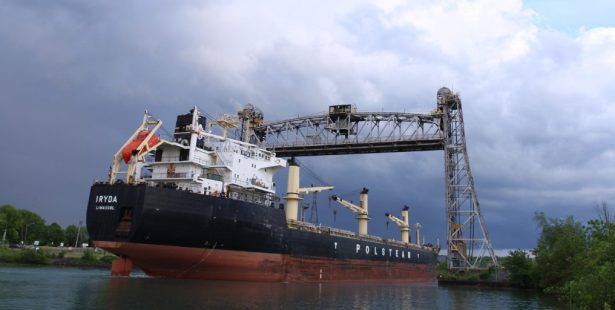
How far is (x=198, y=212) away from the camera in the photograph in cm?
2470

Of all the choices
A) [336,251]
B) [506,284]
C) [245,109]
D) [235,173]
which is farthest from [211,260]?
[506,284]

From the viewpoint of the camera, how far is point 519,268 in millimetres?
44750

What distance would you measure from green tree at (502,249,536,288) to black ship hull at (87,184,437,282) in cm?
2226

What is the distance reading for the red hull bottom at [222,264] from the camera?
24094 mm

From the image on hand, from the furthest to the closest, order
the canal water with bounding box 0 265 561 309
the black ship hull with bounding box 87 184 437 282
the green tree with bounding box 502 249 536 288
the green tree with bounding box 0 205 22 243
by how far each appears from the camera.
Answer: the green tree with bounding box 0 205 22 243
the green tree with bounding box 502 249 536 288
the black ship hull with bounding box 87 184 437 282
the canal water with bounding box 0 265 561 309

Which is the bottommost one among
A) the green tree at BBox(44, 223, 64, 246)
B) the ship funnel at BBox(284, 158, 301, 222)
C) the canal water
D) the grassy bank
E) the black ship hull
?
the canal water

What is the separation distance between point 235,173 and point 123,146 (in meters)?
7.17

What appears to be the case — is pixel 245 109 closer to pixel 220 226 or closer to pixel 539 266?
pixel 220 226

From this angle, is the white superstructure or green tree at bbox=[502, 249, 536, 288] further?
green tree at bbox=[502, 249, 536, 288]

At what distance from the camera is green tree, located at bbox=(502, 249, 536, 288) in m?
44.0

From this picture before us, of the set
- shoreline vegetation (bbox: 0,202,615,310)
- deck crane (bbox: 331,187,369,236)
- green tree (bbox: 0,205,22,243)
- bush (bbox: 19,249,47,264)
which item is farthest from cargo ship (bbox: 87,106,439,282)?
green tree (bbox: 0,205,22,243)

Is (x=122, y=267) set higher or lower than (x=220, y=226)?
lower

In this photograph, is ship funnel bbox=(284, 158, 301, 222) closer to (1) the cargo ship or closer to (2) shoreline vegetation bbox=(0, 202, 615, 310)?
(1) the cargo ship

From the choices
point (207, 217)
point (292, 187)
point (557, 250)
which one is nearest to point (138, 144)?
point (207, 217)
